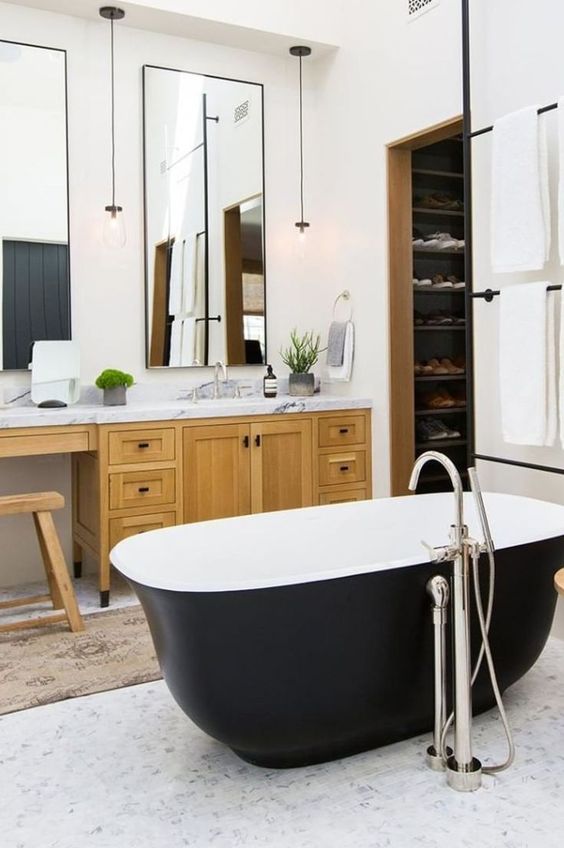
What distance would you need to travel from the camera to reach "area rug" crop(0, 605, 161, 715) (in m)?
2.61

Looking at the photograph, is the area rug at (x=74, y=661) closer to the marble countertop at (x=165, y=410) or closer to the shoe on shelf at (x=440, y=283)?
the marble countertop at (x=165, y=410)

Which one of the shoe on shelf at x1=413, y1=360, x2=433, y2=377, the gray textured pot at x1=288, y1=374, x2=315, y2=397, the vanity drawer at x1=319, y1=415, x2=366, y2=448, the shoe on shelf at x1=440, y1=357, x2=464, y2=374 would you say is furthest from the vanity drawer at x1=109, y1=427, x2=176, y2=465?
the shoe on shelf at x1=440, y1=357, x2=464, y2=374

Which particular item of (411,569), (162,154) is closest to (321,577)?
(411,569)

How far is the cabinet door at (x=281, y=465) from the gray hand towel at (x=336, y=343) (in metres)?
0.49

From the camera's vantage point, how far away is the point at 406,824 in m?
1.85

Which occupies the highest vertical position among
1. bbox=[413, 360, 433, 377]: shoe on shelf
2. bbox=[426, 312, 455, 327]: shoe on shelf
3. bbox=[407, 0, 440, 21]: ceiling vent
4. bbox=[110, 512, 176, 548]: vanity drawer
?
bbox=[407, 0, 440, 21]: ceiling vent

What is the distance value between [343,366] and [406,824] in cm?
263

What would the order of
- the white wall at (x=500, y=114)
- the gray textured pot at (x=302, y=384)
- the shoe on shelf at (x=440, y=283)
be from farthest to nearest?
the shoe on shelf at (x=440, y=283) < the gray textured pot at (x=302, y=384) < the white wall at (x=500, y=114)

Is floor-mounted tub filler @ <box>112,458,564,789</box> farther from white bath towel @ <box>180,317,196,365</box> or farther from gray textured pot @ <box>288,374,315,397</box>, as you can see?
gray textured pot @ <box>288,374,315,397</box>

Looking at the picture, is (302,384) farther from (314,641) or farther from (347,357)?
(314,641)

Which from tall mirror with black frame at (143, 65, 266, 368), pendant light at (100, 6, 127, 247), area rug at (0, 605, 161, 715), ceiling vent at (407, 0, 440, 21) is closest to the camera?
area rug at (0, 605, 161, 715)

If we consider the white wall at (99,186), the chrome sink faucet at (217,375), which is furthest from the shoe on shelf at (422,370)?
the white wall at (99,186)

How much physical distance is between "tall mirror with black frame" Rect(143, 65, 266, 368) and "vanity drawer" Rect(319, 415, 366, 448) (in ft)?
2.08

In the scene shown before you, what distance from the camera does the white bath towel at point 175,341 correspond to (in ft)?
13.3
